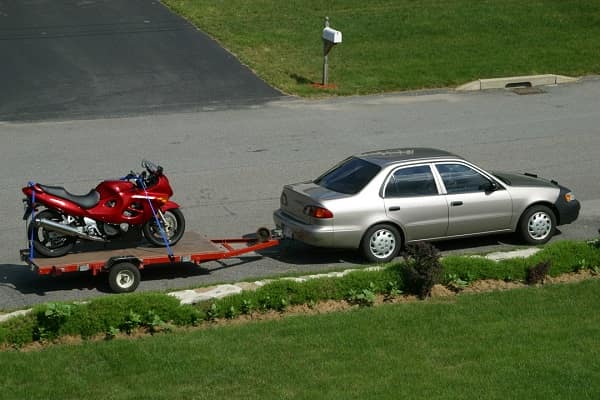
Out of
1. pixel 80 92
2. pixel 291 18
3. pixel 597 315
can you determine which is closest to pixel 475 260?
pixel 597 315

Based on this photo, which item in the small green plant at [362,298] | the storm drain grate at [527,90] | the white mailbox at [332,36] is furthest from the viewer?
the storm drain grate at [527,90]

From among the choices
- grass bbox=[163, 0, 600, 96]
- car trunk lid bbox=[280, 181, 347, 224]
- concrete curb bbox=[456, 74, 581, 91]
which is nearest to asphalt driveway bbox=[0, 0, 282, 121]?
grass bbox=[163, 0, 600, 96]

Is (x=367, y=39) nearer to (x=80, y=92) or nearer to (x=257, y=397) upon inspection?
(x=80, y=92)

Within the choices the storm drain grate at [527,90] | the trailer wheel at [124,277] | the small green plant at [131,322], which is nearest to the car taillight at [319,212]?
the trailer wheel at [124,277]

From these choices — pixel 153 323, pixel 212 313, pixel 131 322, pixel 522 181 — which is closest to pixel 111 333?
pixel 131 322

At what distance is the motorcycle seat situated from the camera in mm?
12828

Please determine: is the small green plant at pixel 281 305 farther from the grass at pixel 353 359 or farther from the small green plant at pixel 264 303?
the grass at pixel 353 359

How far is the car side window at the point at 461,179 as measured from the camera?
14.4 meters

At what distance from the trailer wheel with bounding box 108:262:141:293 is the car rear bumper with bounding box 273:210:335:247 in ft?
7.74

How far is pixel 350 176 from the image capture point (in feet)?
47.4

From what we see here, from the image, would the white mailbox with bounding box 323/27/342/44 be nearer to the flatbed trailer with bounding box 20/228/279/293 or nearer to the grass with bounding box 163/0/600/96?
the grass with bounding box 163/0/600/96

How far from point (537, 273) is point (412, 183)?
8.87 ft

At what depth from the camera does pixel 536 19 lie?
32594 millimetres

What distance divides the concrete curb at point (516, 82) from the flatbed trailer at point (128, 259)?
1464 centimetres
